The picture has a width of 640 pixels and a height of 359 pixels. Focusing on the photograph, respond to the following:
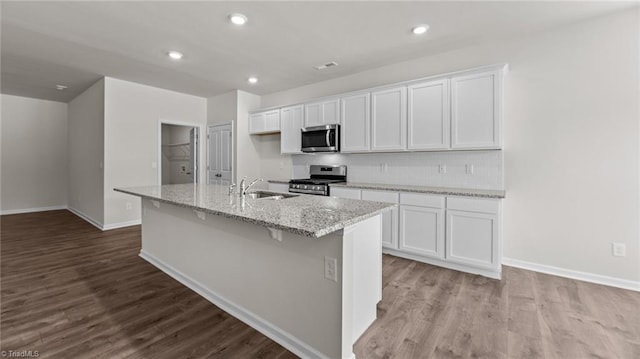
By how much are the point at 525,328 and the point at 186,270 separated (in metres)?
2.85

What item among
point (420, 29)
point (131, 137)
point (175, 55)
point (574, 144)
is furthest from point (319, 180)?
point (131, 137)

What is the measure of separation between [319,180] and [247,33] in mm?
2378

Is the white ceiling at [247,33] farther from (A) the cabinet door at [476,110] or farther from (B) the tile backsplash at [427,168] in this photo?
(B) the tile backsplash at [427,168]

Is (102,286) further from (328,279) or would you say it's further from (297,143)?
(297,143)

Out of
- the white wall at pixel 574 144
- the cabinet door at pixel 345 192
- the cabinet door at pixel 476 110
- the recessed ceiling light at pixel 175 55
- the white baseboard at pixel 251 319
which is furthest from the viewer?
the cabinet door at pixel 345 192

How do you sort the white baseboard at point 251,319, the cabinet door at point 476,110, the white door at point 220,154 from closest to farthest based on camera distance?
the white baseboard at point 251,319 < the cabinet door at point 476,110 < the white door at point 220,154

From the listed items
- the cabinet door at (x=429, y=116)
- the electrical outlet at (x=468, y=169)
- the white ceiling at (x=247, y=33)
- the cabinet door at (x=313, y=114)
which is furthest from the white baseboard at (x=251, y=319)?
the cabinet door at (x=313, y=114)

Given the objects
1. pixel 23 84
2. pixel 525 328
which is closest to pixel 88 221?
pixel 23 84

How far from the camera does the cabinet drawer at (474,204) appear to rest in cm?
280

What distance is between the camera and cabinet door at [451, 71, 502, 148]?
9.66 ft

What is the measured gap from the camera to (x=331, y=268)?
1.58 metres

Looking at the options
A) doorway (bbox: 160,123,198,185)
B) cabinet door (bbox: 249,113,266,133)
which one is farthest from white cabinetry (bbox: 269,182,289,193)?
doorway (bbox: 160,123,198,185)

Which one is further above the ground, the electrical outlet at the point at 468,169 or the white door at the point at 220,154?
the white door at the point at 220,154

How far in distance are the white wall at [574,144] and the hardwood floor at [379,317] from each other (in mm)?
405
